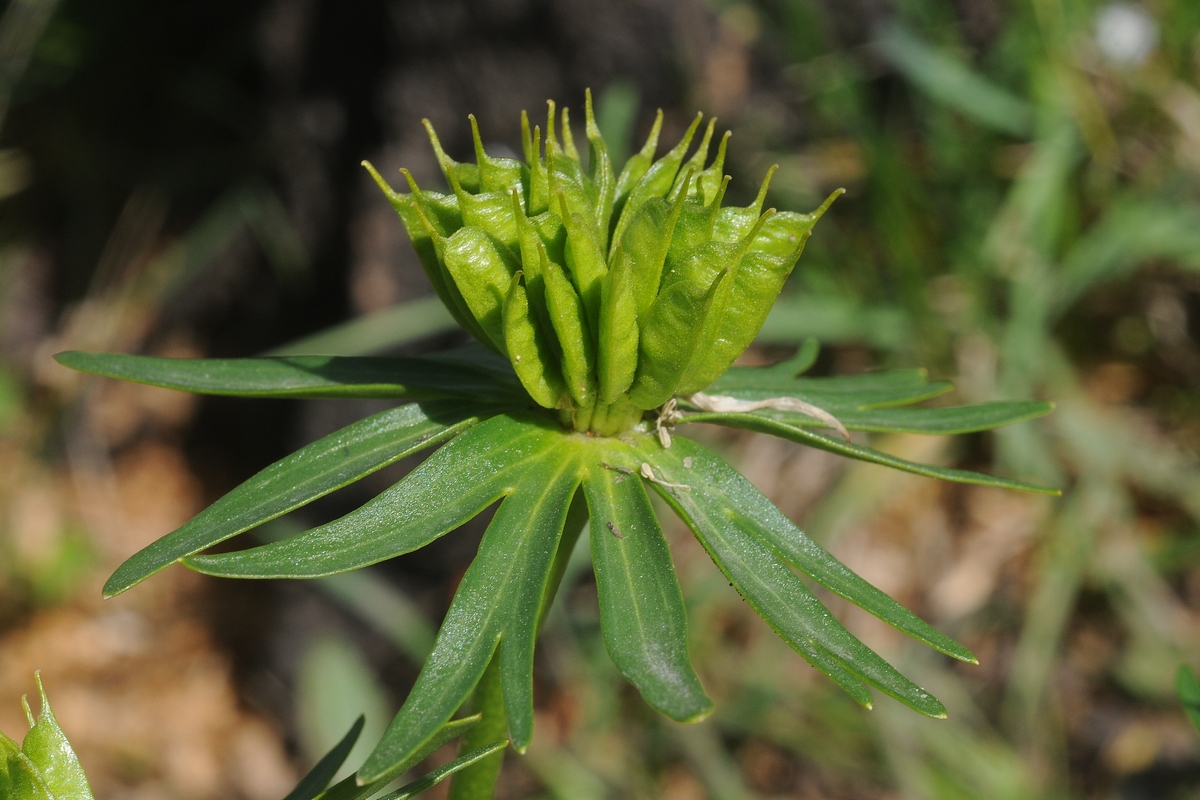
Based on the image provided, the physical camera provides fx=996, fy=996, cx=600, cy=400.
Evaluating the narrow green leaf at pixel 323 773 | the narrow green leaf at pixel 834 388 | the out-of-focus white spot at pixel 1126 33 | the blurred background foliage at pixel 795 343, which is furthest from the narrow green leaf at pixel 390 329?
the out-of-focus white spot at pixel 1126 33

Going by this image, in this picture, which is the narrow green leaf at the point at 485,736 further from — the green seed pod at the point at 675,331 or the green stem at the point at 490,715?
the green seed pod at the point at 675,331

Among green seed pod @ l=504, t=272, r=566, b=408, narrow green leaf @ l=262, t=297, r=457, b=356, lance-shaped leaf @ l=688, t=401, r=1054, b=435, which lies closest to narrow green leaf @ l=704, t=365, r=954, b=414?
lance-shaped leaf @ l=688, t=401, r=1054, b=435

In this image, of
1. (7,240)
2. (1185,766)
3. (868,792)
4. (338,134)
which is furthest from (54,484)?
(1185,766)

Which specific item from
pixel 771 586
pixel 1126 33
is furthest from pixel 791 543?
pixel 1126 33

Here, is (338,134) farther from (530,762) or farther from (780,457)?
(530,762)

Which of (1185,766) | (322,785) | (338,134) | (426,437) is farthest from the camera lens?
(338,134)
